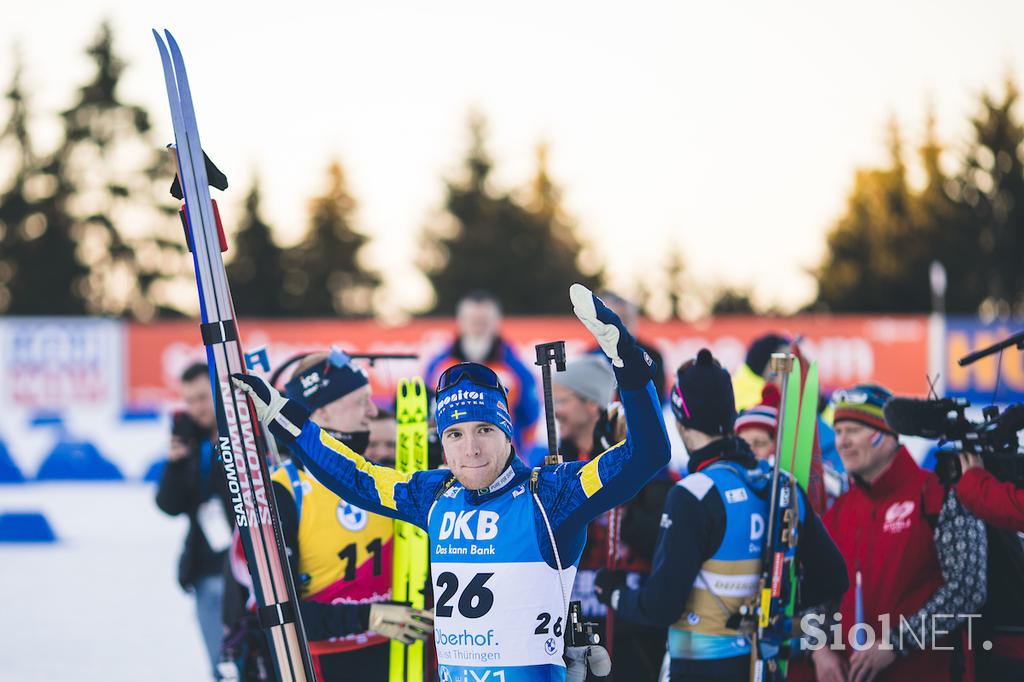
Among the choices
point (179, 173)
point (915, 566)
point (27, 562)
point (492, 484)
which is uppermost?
point (179, 173)

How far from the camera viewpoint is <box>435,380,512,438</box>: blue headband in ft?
11.3

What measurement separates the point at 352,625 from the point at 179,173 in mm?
1620

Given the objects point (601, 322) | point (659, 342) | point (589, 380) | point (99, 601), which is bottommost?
point (99, 601)

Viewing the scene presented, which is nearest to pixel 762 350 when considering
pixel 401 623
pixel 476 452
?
pixel 401 623

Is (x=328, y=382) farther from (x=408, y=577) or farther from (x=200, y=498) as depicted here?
(x=200, y=498)

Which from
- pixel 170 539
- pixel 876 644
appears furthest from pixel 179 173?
pixel 170 539

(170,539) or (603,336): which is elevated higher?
(603,336)

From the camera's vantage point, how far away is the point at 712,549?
4.04m

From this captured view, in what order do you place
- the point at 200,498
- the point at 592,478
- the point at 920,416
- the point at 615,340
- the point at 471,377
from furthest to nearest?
the point at 200,498
the point at 920,416
the point at 471,377
the point at 592,478
the point at 615,340

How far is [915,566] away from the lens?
14.6 ft

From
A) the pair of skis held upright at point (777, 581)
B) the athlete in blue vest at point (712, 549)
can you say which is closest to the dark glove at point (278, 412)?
the athlete in blue vest at point (712, 549)

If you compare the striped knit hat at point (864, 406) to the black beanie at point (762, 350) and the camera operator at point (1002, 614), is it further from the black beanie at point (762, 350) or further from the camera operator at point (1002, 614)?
the black beanie at point (762, 350)

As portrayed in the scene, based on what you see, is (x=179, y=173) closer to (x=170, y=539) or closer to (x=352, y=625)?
(x=352, y=625)

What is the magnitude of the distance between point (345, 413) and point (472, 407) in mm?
1053
